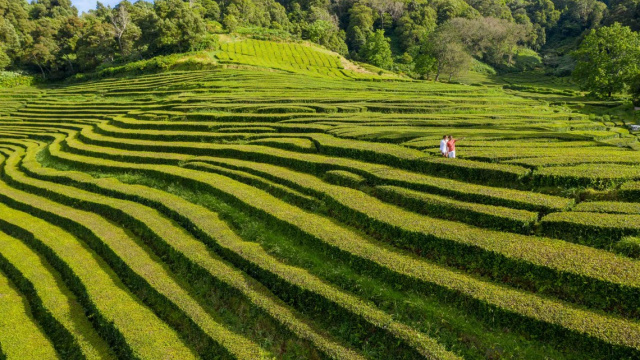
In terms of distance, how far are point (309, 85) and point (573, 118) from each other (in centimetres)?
2550

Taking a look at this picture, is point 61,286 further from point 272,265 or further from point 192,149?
point 192,149

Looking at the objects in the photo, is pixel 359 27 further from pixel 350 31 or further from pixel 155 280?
pixel 155 280

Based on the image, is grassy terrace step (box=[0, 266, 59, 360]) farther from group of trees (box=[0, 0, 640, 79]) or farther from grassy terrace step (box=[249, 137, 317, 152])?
group of trees (box=[0, 0, 640, 79])

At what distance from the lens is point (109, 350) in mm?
10000

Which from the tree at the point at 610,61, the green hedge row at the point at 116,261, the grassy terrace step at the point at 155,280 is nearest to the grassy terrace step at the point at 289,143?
the grassy terrace step at the point at 155,280

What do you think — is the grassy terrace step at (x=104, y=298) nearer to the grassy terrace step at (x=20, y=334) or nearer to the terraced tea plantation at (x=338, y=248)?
the terraced tea plantation at (x=338, y=248)

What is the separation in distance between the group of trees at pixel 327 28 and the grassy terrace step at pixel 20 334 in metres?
60.0

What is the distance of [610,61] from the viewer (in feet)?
134

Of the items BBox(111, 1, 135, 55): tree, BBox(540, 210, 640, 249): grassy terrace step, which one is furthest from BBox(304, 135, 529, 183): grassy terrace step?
BBox(111, 1, 135, 55): tree

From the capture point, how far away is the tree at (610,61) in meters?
38.9

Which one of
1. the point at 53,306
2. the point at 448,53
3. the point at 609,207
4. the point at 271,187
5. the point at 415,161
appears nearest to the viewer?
the point at 609,207

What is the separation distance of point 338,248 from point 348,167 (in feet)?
20.2

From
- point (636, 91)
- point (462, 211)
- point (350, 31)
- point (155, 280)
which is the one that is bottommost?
point (155, 280)

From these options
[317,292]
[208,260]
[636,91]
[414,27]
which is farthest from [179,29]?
[414,27]
